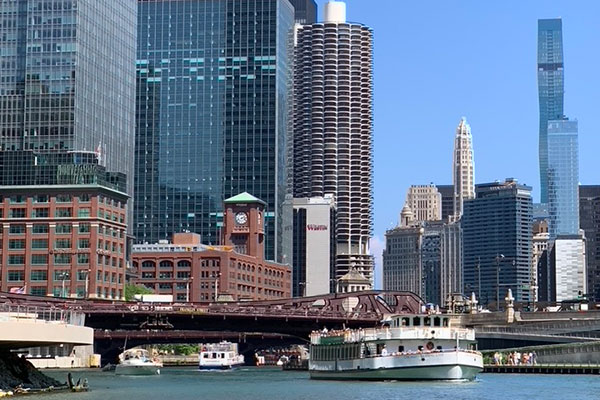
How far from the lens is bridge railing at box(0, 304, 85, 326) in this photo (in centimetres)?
11669

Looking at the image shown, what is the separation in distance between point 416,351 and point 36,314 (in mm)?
41137

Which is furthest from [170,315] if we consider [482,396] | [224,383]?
[482,396]

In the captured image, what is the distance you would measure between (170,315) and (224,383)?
36.4 m

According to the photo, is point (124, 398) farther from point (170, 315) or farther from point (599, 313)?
point (599, 313)

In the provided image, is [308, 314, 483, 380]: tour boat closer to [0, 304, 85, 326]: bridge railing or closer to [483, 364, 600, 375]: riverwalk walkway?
[0, 304, 85, 326]: bridge railing

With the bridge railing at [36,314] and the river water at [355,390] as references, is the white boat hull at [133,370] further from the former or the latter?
the bridge railing at [36,314]

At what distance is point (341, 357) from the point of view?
15425 centimetres

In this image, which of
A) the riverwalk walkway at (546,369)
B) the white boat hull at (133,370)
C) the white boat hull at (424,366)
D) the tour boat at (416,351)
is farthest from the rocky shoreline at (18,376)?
the riverwalk walkway at (546,369)

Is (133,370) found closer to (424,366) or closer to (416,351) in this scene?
(416,351)

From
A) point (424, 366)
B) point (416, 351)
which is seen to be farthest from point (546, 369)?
point (424, 366)

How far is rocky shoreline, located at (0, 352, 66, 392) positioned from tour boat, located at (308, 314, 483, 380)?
35267mm

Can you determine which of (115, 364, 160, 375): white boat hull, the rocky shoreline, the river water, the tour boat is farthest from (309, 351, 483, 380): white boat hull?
(115, 364, 160, 375): white boat hull

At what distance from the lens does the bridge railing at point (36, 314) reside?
117 metres

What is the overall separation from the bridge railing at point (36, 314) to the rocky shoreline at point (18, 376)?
12.2ft
